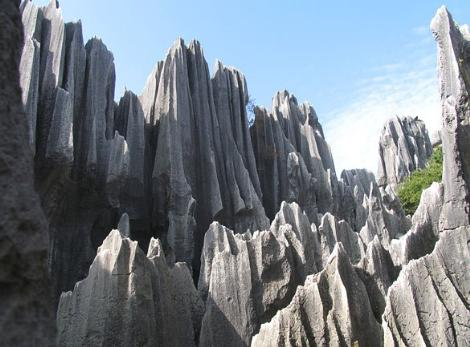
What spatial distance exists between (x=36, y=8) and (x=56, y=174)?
6.81 m

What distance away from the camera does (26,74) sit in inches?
698

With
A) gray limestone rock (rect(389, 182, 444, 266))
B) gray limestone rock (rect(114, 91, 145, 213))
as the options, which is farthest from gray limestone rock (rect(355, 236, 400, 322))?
gray limestone rock (rect(114, 91, 145, 213))

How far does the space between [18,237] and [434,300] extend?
790cm

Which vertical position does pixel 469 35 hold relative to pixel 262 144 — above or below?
below

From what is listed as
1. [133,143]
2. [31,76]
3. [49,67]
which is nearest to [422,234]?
[31,76]

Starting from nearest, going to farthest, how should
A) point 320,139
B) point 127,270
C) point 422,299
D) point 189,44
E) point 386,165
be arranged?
1. point 422,299
2. point 127,270
3. point 189,44
4. point 320,139
5. point 386,165

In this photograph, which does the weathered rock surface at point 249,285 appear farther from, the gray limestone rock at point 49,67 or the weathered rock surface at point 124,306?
the gray limestone rock at point 49,67

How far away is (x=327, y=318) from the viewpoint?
9047 millimetres

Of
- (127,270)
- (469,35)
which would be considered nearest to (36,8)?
(127,270)

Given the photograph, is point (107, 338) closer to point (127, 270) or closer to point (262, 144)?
point (127, 270)

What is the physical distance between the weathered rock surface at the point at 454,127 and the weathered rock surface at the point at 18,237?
8636mm

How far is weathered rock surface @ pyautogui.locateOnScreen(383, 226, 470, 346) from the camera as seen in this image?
8359mm

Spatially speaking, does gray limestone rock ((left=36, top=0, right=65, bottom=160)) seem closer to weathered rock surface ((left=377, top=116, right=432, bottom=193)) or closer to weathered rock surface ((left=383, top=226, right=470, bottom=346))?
weathered rock surface ((left=383, top=226, right=470, bottom=346))

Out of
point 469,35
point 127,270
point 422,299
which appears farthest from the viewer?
point 469,35
